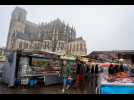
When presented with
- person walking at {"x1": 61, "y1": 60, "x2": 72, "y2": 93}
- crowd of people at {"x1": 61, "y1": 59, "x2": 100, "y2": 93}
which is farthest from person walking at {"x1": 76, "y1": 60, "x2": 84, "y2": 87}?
person walking at {"x1": 61, "y1": 60, "x2": 72, "y2": 93}

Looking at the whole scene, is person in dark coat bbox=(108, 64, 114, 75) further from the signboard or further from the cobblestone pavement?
the cobblestone pavement

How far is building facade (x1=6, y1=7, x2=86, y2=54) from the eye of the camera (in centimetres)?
321

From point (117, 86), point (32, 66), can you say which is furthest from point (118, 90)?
point (32, 66)

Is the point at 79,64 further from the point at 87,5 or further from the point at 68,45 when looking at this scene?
the point at 87,5

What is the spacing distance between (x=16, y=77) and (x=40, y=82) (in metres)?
0.39

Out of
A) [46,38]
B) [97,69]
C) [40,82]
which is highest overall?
[46,38]

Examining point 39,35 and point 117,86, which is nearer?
point 117,86

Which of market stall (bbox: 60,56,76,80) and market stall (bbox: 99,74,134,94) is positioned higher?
market stall (bbox: 60,56,76,80)

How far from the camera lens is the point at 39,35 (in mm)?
3262

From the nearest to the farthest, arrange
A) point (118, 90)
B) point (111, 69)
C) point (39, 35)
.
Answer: point (118, 90)
point (111, 69)
point (39, 35)

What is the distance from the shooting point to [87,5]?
319 cm

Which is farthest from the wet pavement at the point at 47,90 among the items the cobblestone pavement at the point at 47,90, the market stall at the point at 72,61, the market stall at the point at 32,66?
the market stall at the point at 72,61

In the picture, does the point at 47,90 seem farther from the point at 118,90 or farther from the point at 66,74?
the point at 118,90
